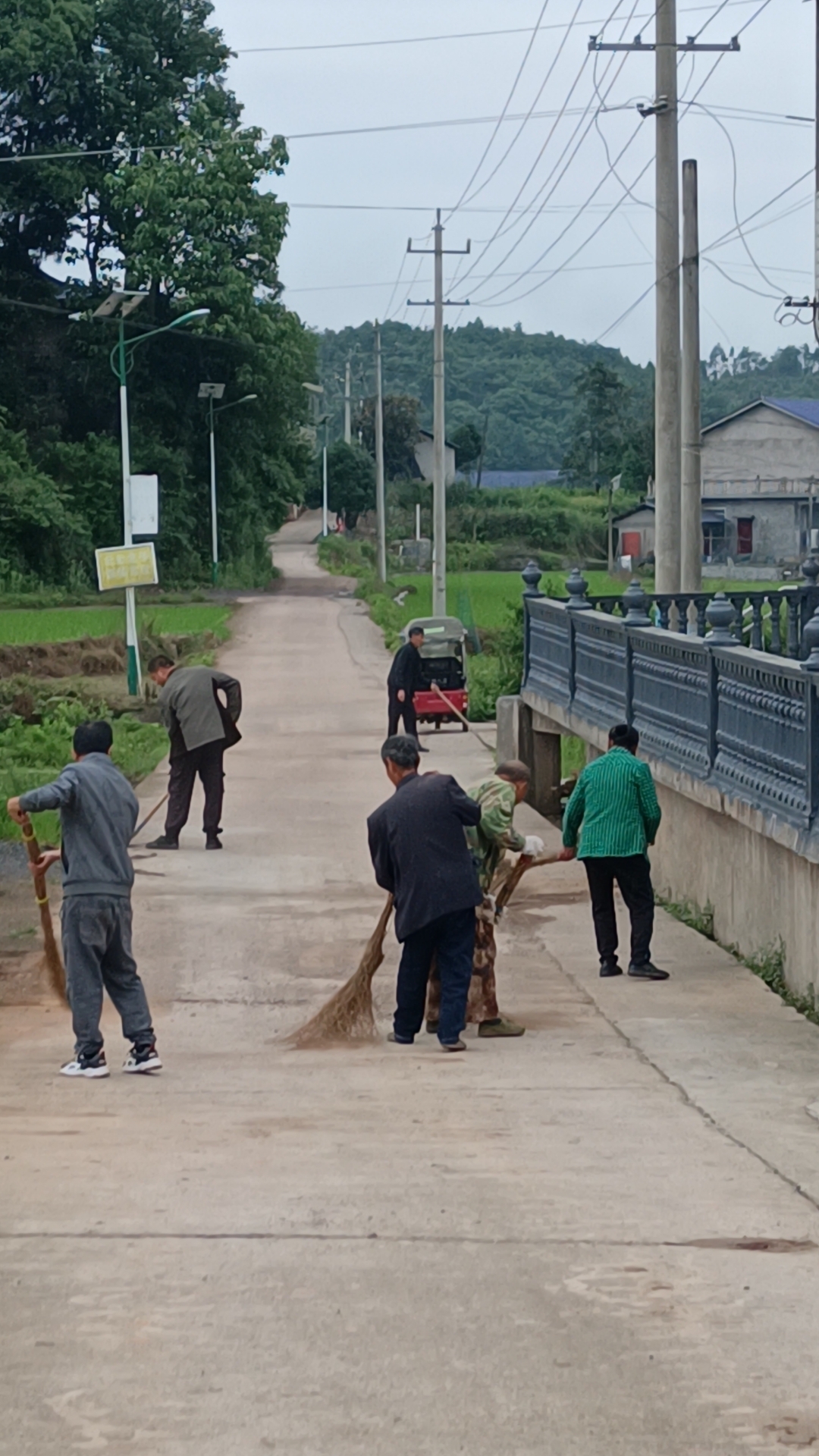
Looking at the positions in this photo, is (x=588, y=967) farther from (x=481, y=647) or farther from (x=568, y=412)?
(x=568, y=412)

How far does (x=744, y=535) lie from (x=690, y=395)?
5883cm

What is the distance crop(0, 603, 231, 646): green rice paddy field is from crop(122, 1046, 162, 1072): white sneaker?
32.2 m

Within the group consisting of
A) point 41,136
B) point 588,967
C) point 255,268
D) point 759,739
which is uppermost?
point 41,136

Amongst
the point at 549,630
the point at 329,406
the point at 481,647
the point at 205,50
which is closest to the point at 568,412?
the point at 329,406

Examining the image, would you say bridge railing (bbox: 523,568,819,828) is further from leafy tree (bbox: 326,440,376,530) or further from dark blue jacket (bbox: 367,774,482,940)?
leafy tree (bbox: 326,440,376,530)

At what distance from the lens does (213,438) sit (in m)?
66.9

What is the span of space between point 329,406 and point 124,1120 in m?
162

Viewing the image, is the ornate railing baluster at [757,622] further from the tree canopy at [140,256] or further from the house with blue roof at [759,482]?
the house with blue roof at [759,482]

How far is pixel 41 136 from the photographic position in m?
67.2

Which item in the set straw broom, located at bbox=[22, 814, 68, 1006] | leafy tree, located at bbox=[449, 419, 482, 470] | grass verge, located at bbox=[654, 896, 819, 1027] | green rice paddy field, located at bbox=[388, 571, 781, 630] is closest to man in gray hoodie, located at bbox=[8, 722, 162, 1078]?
straw broom, located at bbox=[22, 814, 68, 1006]

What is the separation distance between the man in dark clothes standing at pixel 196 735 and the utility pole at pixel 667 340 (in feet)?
17.9

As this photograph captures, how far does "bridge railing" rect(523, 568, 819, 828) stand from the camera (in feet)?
32.1

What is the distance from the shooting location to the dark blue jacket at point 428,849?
8.93 m

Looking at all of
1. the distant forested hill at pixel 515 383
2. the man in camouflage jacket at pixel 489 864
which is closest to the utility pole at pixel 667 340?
the man in camouflage jacket at pixel 489 864
